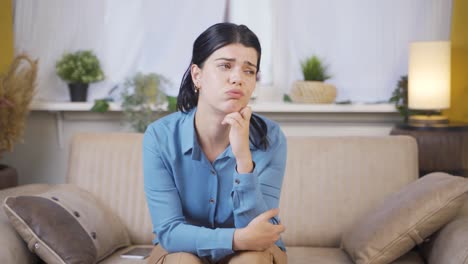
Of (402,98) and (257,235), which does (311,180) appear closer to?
(402,98)

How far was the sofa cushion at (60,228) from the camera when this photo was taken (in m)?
2.03

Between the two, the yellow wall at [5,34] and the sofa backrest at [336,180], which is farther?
the yellow wall at [5,34]

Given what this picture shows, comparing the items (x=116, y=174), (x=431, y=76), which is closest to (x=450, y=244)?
(x=431, y=76)

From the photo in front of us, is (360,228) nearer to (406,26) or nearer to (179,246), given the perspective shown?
(179,246)

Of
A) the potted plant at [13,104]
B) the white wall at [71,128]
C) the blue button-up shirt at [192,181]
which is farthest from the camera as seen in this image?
the white wall at [71,128]

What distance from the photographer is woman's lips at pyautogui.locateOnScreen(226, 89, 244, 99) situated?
1688 millimetres

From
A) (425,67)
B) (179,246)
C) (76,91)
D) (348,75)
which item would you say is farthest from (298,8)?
(179,246)

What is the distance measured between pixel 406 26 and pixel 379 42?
147mm

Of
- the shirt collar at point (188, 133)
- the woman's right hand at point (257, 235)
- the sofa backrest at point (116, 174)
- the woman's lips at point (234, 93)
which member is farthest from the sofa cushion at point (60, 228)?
the woman's lips at point (234, 93)

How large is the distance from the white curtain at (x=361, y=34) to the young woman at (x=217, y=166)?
131 centimetres

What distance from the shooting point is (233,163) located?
181cm

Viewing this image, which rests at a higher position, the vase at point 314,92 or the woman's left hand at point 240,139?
the vase at point 314,92

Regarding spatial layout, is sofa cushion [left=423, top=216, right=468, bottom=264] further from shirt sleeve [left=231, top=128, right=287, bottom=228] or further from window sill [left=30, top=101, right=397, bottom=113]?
window sill [left=30, top=101, right=397, bottom=113]

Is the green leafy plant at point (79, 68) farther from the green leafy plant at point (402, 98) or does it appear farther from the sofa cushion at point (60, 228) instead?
the green leafy plant at point (402, 98)
